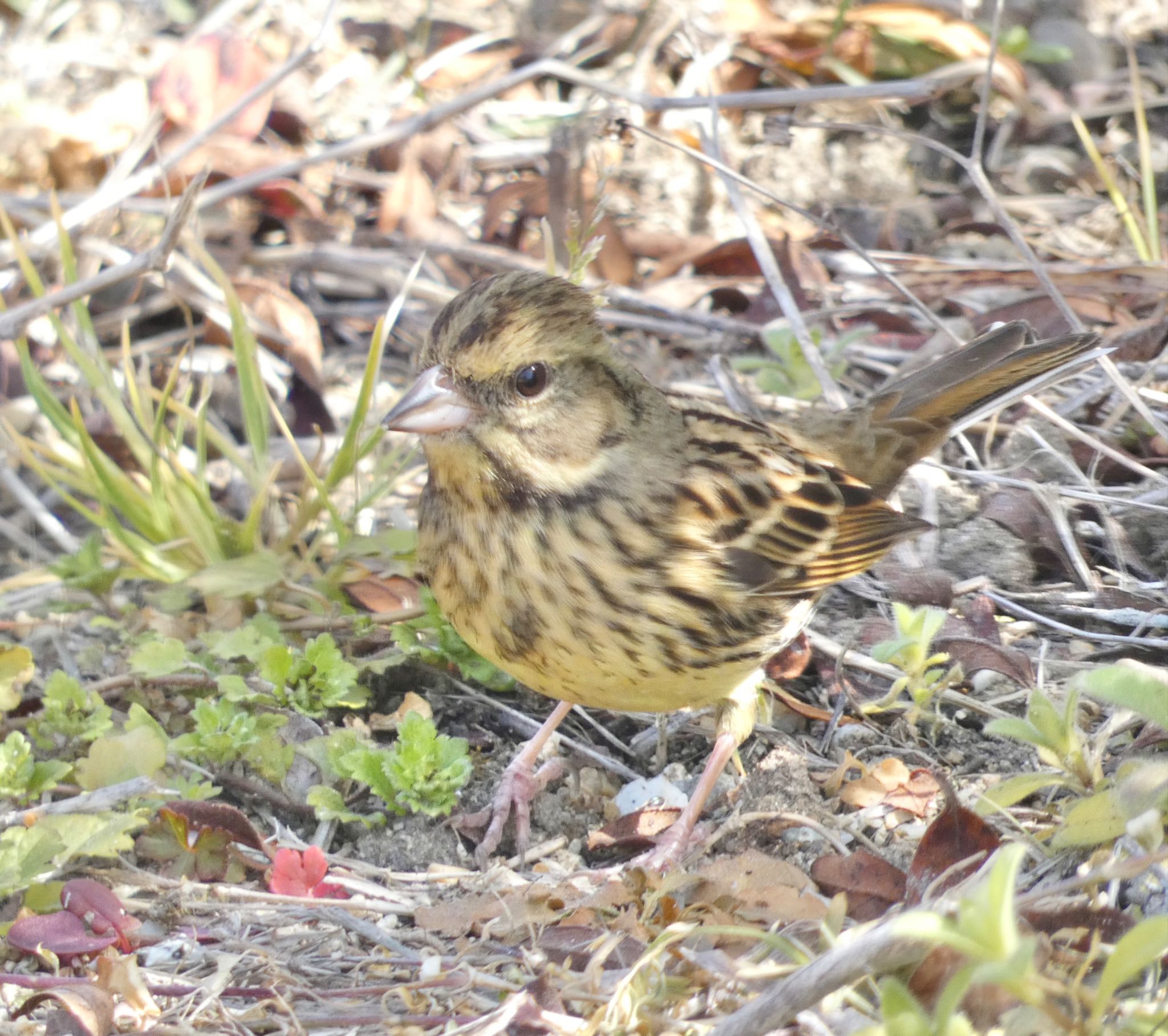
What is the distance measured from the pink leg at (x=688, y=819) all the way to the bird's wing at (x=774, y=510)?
37 centimetres

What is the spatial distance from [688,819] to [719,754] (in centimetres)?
22

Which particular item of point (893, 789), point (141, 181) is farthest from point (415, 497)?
point (893, 789)

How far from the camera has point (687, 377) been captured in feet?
15.5

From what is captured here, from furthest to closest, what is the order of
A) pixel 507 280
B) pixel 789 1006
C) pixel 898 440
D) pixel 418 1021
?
pixel 898 440, pixel 507 280, pixel 418 1021, pixel 789 1006

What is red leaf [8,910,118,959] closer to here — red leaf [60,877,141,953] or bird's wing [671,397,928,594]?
red leaf [60,877,141,953]

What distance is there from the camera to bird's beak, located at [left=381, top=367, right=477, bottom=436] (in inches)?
114

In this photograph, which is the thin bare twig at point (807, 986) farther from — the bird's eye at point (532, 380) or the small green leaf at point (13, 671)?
the small green leaf at point (13, 671)

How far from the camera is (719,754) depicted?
3.23 metres

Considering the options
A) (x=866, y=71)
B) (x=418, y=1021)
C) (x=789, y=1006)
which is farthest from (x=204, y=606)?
(x=866, y=71)

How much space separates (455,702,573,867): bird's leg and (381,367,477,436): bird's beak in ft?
2.40

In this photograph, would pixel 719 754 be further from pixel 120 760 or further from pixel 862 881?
pixel 120 760

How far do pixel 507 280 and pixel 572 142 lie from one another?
7.41ft

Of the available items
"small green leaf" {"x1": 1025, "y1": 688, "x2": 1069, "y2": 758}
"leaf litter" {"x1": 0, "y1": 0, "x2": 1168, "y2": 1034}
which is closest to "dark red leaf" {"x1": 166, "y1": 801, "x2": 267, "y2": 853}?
"leaf litter" {"x1": 0, "y1": 0, "x2": 1168, "y2": 1034}

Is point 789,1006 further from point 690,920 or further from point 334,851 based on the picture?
point 334,851
